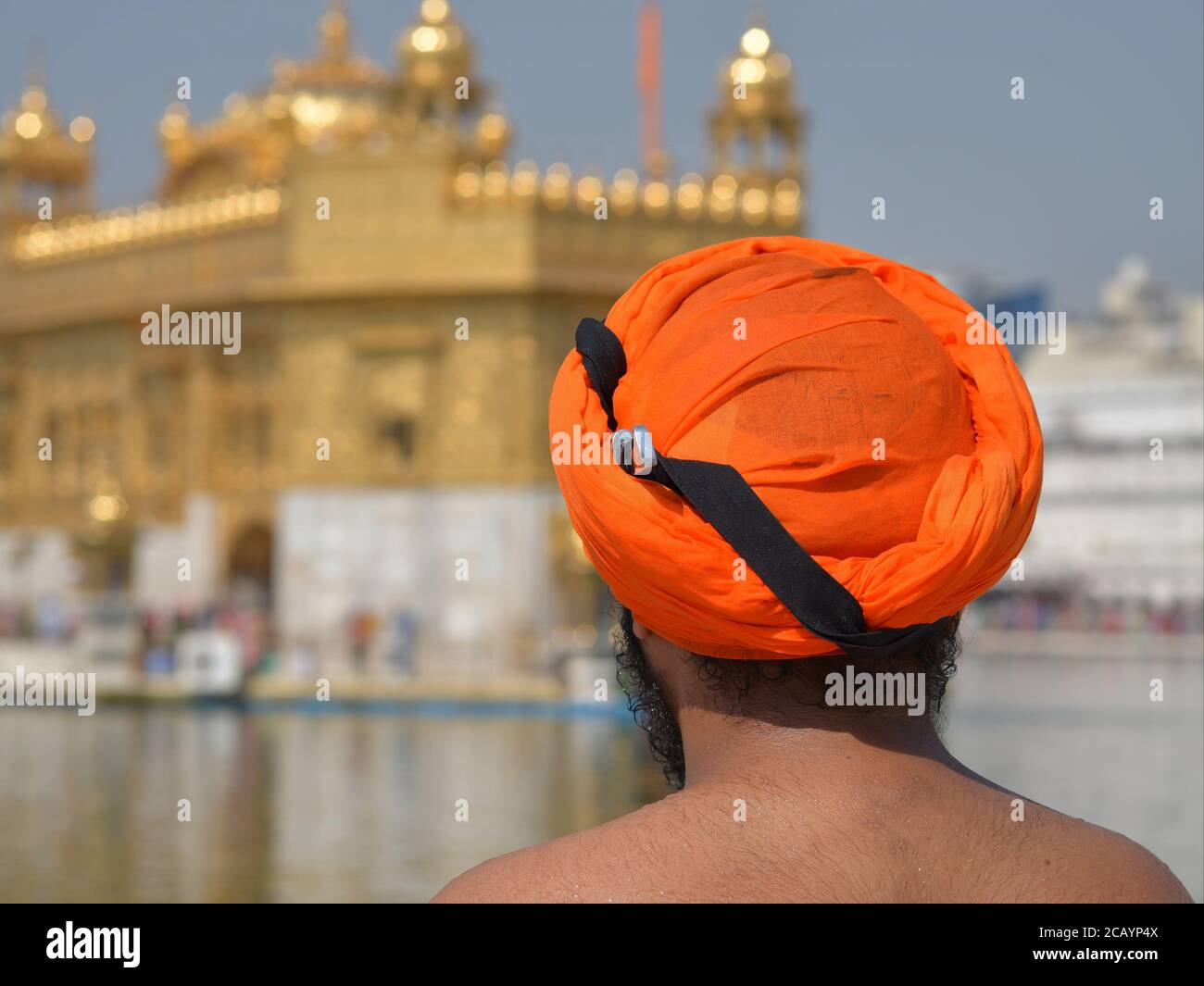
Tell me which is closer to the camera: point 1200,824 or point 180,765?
point 1200,824

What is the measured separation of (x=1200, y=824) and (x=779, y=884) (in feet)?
29.9

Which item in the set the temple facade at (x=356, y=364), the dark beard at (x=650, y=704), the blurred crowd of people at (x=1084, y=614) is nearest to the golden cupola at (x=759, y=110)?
the temple facade at (x=356, y=364)

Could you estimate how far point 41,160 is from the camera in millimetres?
32000

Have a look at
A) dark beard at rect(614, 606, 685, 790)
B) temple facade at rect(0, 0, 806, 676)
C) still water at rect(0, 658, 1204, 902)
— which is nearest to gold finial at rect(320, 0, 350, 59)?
temple facade at rect(0, 0, 806, 676)

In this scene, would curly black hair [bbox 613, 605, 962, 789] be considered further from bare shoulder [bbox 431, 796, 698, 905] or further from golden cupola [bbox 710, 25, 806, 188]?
golden cupola [bbox 710, 25, 806, 188]

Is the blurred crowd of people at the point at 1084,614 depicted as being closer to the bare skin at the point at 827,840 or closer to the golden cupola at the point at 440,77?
the golden cupola at the point at 440,77

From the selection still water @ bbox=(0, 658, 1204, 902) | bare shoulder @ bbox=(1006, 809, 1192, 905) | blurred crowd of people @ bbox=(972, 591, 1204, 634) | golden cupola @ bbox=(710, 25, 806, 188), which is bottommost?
blurred crowd of people @ bbox=(972, 591, 1204, 634)

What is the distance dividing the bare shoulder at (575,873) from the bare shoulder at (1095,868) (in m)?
0.28

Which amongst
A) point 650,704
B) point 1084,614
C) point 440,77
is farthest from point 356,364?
point 650,704

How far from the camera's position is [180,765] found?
46.0 feet

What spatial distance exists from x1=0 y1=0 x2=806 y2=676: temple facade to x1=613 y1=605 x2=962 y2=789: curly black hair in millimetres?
20591

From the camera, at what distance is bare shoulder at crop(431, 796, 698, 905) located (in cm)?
Result: 141

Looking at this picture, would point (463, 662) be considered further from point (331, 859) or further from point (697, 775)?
point (697, 775)

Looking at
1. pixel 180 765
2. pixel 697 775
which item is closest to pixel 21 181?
pixel 180 765
